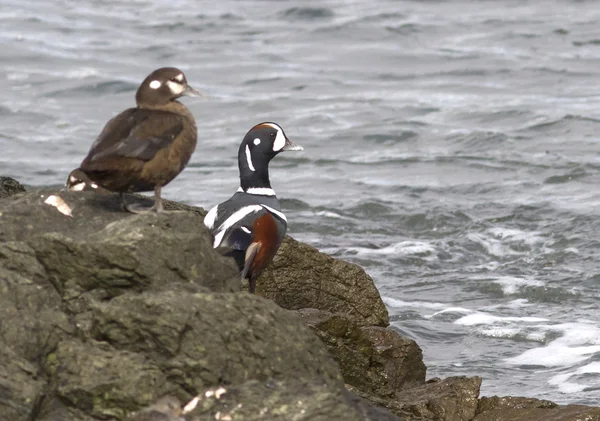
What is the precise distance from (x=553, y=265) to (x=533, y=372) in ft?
10.5

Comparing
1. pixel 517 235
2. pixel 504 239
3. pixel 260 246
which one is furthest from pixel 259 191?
pixel 517 235

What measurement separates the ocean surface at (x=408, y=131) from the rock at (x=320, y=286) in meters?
0.76

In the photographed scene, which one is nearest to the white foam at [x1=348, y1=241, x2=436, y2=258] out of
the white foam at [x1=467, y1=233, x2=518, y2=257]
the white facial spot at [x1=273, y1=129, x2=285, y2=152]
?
the white foam at [x1=467, y1=233, x2=518, y2=257]

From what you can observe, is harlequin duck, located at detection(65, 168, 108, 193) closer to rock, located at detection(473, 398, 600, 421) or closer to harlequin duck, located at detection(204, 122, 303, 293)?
harlequin duck, located at detection(204, 122, 303, 293)

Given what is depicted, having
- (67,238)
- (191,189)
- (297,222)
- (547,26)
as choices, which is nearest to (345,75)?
(547,26)

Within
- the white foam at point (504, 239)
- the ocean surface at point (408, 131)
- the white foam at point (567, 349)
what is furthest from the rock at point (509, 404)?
the white foam at point (504, 239)

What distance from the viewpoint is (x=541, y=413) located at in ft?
21.1

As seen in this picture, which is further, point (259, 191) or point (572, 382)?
point (572, 382)

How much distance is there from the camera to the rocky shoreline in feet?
14.5

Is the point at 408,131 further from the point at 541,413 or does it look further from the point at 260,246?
the point at 541,413

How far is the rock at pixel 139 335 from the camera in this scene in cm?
443

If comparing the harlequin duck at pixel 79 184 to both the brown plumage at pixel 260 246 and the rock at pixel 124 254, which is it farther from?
the rock at pixel 124 254

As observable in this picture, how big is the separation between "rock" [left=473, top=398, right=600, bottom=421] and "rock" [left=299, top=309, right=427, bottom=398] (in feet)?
1.90

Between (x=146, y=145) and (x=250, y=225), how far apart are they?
1.71 metres
